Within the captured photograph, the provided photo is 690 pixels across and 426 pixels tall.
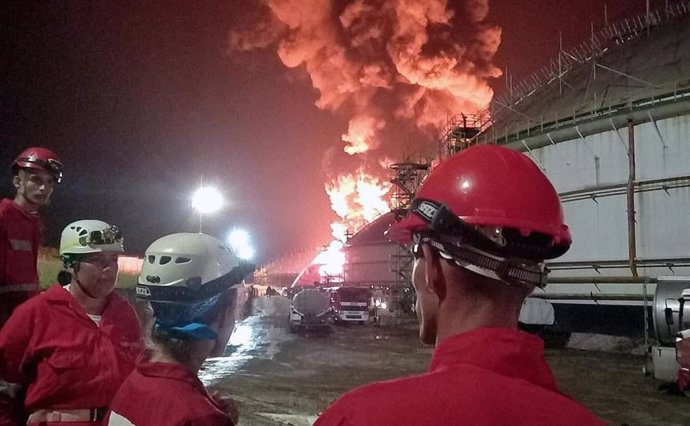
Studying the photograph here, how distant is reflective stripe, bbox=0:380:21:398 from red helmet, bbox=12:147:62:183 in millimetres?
1665

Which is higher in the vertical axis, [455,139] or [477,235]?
[455,139]

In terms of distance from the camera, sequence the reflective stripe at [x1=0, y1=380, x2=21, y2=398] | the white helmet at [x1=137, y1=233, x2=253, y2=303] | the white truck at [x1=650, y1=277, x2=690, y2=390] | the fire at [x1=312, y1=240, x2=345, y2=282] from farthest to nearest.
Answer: the fire at [x1=312, y1=240, x2=345, y2=282] → the white truck at [x1=650, y1=277, x2=690, y2=390] → the reflective stripe at [x1=0, y1=380, x2=21, y2=398] → the white helmet at [x1=137, y1=233, x2=253, y2=303]

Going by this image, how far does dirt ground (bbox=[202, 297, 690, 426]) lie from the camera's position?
10.9 metres

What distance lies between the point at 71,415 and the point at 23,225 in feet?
5.47

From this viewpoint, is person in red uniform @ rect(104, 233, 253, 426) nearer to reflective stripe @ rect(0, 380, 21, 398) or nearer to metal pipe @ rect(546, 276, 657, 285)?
reflective stripe @ rect(0, 380, 21, 398)

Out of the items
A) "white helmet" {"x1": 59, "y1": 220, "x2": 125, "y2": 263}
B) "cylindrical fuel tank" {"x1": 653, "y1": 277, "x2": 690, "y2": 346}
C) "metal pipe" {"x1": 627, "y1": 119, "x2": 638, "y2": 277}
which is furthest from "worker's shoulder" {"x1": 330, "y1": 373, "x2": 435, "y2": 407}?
"metal pipe" {"x1": 627, "y1": 119, "x2": 638, "y2": 277}

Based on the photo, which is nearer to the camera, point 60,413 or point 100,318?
point 60,413

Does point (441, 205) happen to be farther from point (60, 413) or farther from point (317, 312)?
point (317, 312)

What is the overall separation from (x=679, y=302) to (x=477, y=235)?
14.9m

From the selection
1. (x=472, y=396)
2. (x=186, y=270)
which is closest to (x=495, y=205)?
(x=472, y=396)

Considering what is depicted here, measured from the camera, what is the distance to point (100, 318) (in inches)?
148

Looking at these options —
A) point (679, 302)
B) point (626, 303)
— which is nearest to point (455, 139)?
point (626, 303)

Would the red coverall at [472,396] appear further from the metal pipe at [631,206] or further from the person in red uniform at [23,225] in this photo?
the metal pipe at [631,206]

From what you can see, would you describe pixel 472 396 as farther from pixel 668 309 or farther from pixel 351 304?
pixel 351 304
